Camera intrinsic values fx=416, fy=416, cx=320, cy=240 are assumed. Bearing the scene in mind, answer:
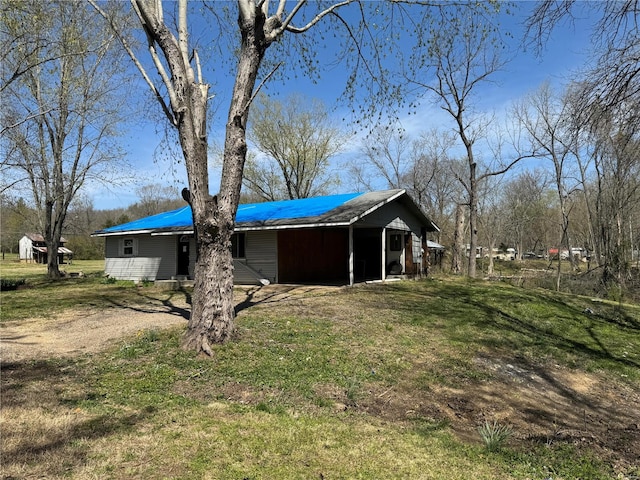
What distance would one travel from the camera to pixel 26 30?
9547mm

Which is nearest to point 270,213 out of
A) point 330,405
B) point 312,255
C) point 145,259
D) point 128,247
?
point 312,255

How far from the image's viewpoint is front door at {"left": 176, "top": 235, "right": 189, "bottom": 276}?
19.6 meters

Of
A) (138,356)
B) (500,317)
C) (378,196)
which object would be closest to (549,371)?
(500,317)

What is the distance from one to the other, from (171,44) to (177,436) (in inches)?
238

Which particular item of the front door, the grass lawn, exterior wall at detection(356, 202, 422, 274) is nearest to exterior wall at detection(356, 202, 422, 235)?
exterior wall at detection(356, 202, 422, 274)

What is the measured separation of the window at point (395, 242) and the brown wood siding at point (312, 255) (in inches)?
88.6

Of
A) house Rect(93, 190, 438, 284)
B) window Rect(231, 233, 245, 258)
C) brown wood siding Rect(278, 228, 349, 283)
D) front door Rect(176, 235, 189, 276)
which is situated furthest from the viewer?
front door Rect(176, 235, 189, 276)

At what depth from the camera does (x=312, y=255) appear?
60.4ft

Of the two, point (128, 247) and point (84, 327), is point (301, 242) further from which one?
point (84, 327)

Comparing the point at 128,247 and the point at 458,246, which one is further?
the point at 458,246

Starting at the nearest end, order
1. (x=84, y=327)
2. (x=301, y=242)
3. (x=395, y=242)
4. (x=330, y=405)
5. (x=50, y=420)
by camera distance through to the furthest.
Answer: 1. (x=50, y=420)
2. (x=330, y=405)
3. (x=84, y=327)
4. (x=301, y=242)
5. (x=395, y=242)

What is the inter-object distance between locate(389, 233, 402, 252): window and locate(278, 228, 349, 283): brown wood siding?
225 cm

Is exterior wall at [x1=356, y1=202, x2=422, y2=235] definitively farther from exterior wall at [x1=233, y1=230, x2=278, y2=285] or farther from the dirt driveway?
the dirt driveway

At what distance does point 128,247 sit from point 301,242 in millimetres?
9954
